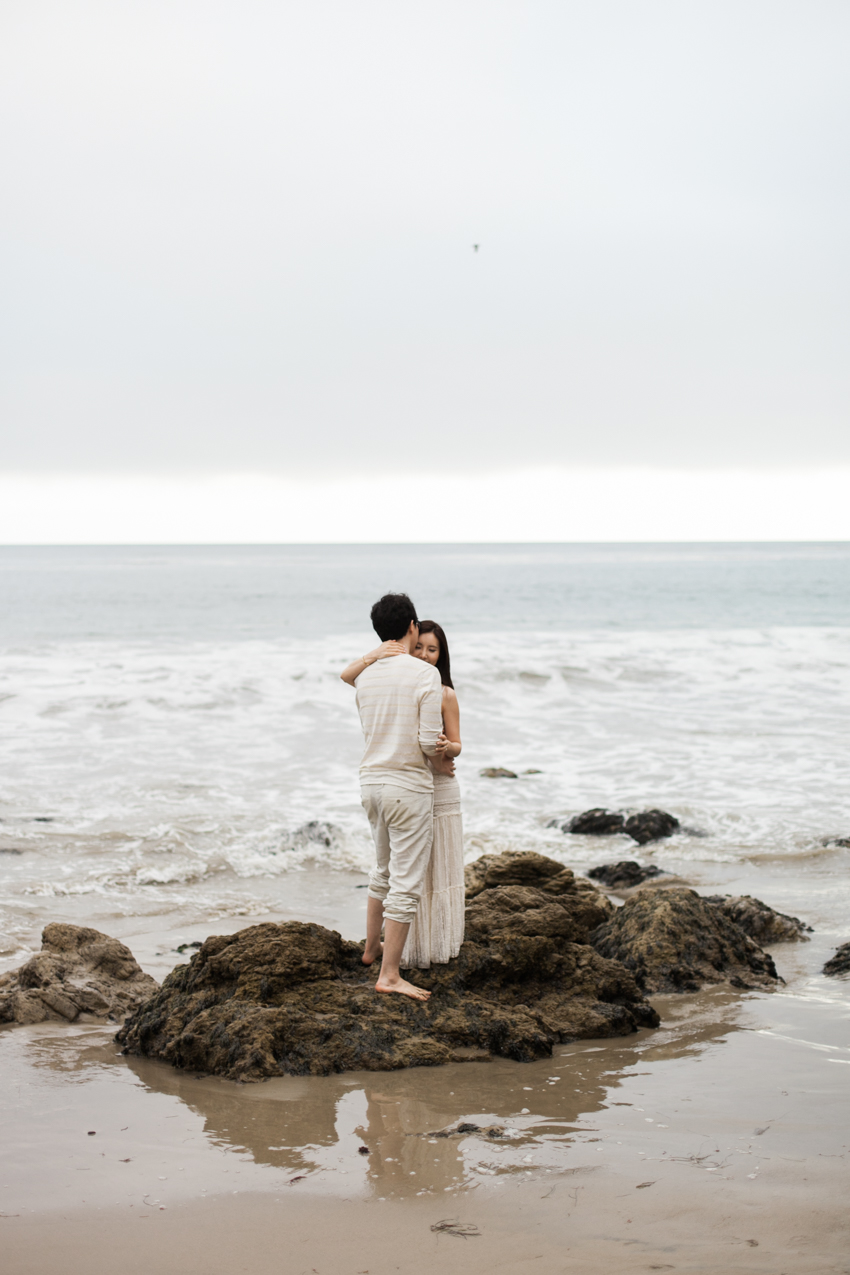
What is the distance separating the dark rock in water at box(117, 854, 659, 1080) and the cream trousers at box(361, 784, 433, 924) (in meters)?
0.44

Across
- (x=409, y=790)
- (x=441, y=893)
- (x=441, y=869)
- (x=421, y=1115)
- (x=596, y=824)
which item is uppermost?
(x=409, y=790)

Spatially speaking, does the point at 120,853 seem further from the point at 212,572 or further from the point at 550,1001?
the point at 212,572

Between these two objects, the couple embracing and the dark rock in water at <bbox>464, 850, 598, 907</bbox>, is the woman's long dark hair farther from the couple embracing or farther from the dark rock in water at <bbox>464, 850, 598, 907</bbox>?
the dark rock in water at <bbox>464, 850, 598, 907</bbox>

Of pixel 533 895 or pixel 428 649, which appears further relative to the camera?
pixel 533 895

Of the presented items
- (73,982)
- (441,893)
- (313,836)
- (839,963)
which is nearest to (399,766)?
(441,893)

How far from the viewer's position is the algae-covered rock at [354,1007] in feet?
14.3

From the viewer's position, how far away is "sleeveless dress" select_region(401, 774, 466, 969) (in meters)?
4.82

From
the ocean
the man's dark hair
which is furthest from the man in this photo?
the ocean

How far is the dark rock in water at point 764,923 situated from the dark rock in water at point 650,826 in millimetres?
2751

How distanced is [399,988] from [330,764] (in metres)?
8.69

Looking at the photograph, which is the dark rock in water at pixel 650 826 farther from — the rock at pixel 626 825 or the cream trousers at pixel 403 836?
the cream trousers at pixel 403 836

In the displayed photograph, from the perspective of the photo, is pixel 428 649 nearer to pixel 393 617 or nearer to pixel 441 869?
pixel 393 617

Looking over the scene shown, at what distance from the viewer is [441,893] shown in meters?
4.82

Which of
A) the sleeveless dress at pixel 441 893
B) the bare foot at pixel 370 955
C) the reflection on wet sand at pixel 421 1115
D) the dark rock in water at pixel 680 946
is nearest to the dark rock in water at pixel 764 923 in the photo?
the dark rock in water at pixel 680 946
